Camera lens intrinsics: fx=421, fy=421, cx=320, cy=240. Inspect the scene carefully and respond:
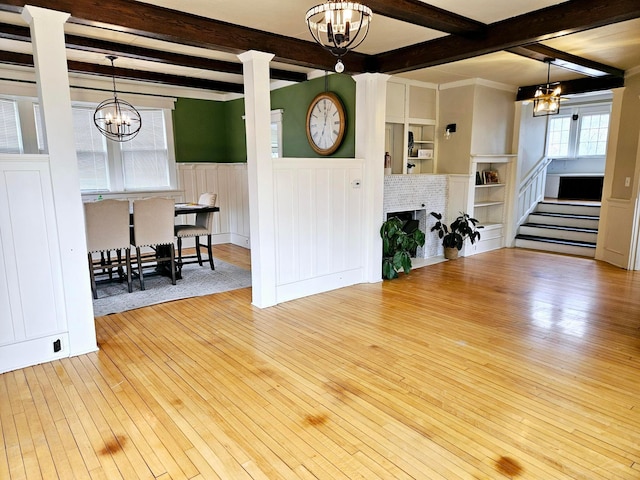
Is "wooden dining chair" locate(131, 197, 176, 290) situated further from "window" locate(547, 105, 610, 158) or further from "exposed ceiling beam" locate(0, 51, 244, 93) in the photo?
"window" locate(547, 105, 610, 158)

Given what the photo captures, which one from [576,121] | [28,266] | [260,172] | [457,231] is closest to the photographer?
[28,266]

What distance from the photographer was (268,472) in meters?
1.99

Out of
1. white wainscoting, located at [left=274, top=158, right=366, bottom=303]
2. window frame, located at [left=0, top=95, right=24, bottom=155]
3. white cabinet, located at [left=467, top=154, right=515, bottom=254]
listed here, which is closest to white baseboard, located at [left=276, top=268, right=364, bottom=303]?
white wainscoting, located at [left=274, top=158, right=366, bottom=303]

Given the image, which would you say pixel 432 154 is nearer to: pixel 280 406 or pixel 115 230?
pixel 115 230

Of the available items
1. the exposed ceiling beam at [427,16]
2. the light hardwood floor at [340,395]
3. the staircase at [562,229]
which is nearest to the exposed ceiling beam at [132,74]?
the light hardwood floor at [340,395]

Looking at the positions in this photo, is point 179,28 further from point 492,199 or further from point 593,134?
point 593,134

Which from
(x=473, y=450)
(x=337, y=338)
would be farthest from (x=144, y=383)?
(x=473, y=450)

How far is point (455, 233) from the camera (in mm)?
6418

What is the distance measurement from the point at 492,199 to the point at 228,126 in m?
4.94

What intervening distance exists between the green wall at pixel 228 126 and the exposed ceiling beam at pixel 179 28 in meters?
1.44

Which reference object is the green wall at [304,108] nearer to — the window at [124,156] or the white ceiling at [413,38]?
the white ceiling at [413,38]

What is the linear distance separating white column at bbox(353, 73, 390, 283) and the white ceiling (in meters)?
0.38

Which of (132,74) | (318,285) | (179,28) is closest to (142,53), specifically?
(132,74)

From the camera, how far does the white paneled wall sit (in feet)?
24.3
